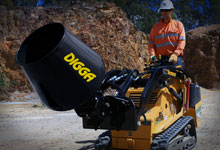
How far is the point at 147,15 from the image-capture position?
27.8 metres

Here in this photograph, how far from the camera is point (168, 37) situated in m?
4.46

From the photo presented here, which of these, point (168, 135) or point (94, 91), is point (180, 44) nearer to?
point (168, 135)

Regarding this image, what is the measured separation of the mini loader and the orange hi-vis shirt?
3.25ft

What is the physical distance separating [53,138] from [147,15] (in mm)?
24197

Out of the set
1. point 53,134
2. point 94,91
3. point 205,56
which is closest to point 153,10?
point 205,56

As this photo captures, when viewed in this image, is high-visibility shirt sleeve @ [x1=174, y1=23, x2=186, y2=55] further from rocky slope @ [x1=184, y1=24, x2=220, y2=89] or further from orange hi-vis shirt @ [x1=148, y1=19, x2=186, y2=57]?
rocky slope @ [x1=184, y1=24, x2=220, y2=89]

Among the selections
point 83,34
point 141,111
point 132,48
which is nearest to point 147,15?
point 132,48

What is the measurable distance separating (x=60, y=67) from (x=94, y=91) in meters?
0.43

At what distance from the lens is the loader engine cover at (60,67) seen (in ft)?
7.91

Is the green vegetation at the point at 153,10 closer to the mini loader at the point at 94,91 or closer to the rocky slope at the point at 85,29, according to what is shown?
the rocky slope at the point at 85,29

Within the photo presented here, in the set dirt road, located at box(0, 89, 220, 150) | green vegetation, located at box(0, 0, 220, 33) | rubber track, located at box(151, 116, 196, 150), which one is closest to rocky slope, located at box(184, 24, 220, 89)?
green vegetation, located at box(0, 0, 220, 33)

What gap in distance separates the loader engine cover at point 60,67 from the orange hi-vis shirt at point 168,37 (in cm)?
209

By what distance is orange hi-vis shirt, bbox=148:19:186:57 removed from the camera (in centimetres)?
444

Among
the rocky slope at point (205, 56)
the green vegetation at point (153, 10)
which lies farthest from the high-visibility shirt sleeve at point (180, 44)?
the rocky slope at point (205, 56)
